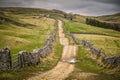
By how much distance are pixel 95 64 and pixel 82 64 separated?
225cm

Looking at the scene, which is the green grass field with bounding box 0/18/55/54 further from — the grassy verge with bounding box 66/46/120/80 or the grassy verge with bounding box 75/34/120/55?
the grassy verge with bounding box 66/46/120/80

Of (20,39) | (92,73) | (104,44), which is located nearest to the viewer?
(92,73)

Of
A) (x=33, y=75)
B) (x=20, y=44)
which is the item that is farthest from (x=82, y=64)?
(x=20, y=44)

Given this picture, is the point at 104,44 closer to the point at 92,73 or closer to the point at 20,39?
the point at 20,39

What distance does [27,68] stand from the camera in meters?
34.7

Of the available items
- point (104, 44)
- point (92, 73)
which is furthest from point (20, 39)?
point (92, 73)

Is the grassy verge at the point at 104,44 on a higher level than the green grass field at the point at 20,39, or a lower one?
lower

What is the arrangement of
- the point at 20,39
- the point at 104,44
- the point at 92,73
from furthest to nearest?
the point at 104,44 < the point at 20,39 < the point at 92,73

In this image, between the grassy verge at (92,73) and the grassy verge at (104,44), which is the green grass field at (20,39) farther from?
the grassy verge at (92,73)

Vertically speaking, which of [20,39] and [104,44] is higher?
[20,39]

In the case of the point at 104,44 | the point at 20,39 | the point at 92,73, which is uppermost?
the point at 92,73

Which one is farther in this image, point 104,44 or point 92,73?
point 104,44

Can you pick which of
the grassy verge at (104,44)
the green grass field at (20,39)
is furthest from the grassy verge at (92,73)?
the grassy verge at (104,44)

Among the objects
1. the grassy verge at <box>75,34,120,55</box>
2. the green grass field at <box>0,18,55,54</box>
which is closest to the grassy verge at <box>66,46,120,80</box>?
the green grass field at <box>0,18,55,54</box>
